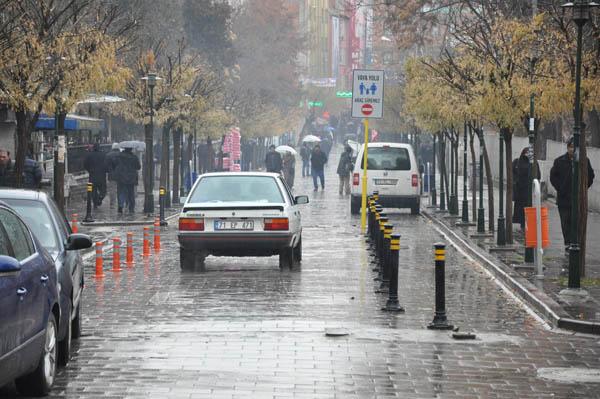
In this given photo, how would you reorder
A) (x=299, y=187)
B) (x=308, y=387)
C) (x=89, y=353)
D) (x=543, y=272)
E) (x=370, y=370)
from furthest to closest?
(x=299, y=187) < (x=543, y=272) < (x=89, y=353) < (x=370, y=370) < (x=308, y=387)

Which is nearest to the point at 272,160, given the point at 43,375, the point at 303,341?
the point at 303,341

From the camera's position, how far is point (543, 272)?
20.5m

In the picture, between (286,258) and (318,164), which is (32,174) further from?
(318,164)

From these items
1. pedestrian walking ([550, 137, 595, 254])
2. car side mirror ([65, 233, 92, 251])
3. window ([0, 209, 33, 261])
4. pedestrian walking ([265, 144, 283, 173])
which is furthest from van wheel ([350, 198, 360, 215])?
window ([0, 209, 33, 261])

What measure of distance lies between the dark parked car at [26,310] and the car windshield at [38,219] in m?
1.69

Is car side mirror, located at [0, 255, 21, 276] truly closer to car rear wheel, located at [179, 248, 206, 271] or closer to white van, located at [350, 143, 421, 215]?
car rear wheel, located at [179, 248, 206, 271]

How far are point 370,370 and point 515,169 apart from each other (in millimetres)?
19151

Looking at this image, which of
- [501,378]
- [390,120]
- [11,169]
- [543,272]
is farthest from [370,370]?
[390,120]

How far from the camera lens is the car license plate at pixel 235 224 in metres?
20.5

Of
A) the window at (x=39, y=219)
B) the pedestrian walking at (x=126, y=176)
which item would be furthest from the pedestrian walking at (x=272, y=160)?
the window at (x=39, y=219)

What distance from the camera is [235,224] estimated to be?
67.3 feet

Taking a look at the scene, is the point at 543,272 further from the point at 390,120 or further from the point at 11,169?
the point at 390,120

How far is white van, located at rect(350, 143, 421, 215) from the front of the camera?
38.8m

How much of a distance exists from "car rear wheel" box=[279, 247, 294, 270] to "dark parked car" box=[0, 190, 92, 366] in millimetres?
7745
